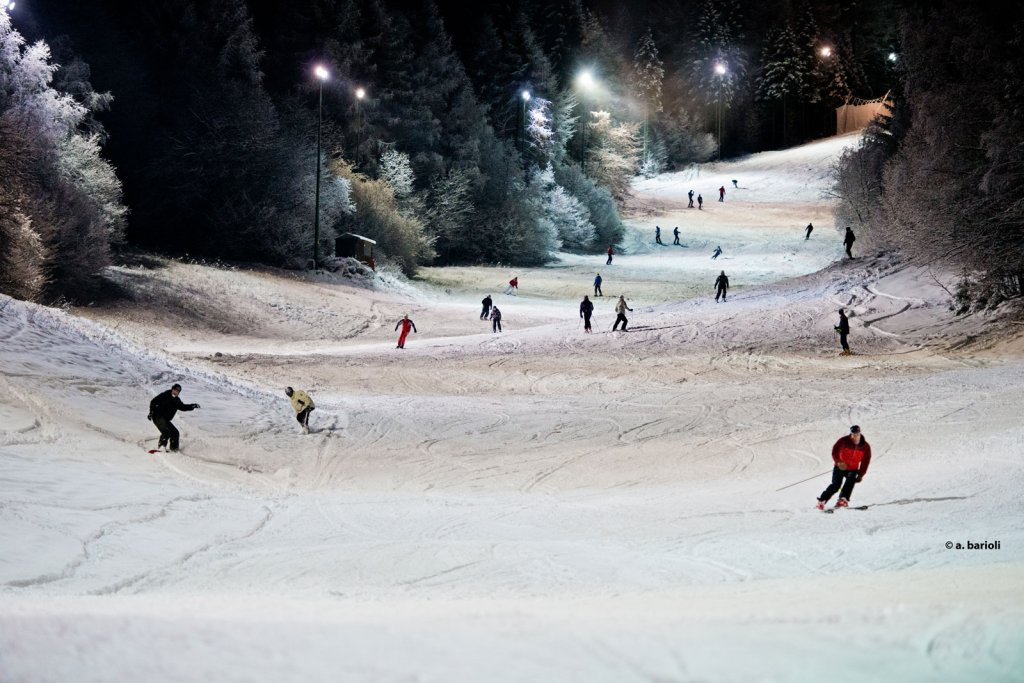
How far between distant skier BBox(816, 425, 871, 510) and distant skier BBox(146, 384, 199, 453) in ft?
34.9

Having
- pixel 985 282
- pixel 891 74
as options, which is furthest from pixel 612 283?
pixel 891 74

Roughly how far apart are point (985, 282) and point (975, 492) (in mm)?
18115

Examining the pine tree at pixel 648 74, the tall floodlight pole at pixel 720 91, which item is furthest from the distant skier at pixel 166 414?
the tall floodlight pole at pixel 720 91

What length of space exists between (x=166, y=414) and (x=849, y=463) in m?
11.1

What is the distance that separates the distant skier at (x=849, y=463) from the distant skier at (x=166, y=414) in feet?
34.9

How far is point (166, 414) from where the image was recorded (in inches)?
659

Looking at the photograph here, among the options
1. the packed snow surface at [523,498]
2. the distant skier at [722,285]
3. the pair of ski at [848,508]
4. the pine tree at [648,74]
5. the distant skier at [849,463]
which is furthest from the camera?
the pine tree at [648,74]

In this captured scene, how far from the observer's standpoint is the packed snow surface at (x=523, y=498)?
15.8 feet

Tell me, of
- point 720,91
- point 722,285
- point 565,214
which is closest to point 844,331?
point 722,285

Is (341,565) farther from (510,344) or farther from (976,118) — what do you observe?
(976,118)

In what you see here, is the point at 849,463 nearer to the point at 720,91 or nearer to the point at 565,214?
the point at 565,214

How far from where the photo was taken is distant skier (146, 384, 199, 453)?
16.7 meters

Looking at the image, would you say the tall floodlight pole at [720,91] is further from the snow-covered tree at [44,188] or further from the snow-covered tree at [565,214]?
the snow-covered tree at [44,188]

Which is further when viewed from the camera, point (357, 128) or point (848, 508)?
point (357, 128)
